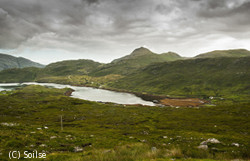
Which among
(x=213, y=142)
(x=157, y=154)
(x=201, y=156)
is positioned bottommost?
(x=213, y=142)

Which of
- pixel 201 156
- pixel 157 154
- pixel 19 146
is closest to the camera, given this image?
pixel 157 154

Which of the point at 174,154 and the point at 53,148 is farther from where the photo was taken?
the point at 53,148

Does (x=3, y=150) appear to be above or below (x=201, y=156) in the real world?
above

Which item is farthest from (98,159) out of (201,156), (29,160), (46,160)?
(201,156)

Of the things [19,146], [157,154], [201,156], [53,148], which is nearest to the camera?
[157,154]

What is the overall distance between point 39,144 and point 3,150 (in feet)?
19.1

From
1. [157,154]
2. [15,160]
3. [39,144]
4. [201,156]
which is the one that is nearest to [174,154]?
[157,154]

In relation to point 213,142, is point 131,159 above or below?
above

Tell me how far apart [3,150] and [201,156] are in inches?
940

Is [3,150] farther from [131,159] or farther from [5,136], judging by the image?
[131,159]

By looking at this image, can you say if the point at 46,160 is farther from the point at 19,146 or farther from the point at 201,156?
the point at 201,156

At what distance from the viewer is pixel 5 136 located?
22.0 metres

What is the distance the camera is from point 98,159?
578 inches

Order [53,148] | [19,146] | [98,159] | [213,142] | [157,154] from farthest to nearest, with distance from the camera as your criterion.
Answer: [213,142] → [53,148] → [19,146] → [157,154] → [98,159]
